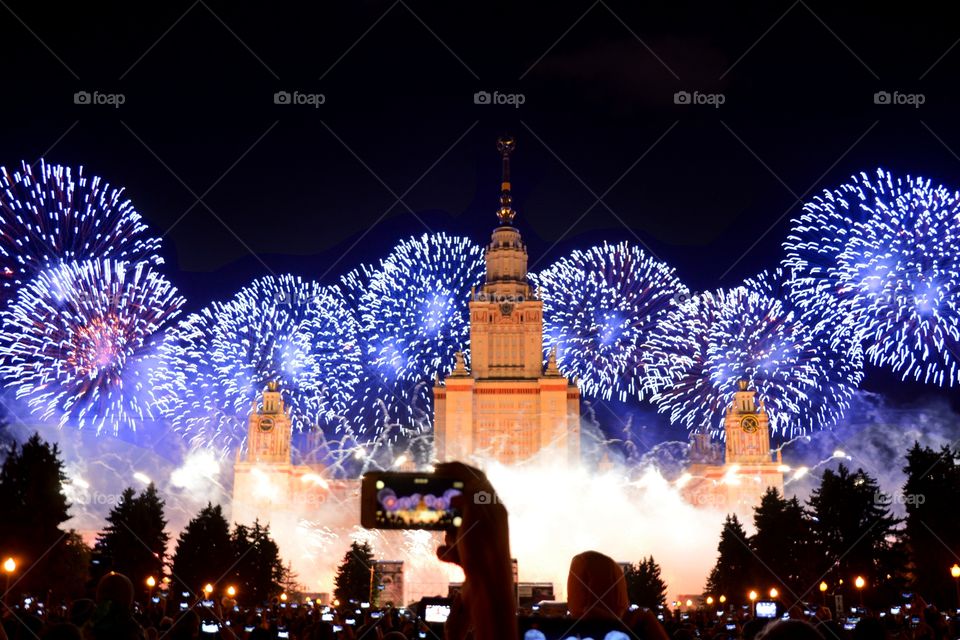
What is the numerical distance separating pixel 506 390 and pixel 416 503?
11779cm

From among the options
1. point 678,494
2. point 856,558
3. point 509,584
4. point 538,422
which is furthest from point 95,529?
point 509,584

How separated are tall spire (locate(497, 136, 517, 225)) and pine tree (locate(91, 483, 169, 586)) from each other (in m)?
69.3

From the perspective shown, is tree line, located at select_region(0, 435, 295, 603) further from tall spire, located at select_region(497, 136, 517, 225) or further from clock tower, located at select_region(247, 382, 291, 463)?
tall spire, located at select_region(497, 136, 517, 225)

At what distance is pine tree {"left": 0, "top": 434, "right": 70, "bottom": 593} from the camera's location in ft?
179

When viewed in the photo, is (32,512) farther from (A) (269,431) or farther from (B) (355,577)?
(A) (269,431)

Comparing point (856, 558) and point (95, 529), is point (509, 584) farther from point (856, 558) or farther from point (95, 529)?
point (95, 529)

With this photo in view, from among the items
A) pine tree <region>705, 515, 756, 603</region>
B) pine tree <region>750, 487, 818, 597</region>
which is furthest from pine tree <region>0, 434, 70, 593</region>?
pine tree <region>705, 515, 756, 603</region>

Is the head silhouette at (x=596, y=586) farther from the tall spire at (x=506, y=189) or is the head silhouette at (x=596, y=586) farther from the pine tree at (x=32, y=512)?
the tall spire at (x=506, y=189)

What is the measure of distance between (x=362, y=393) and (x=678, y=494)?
36540mm

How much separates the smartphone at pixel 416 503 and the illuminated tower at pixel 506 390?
110 m

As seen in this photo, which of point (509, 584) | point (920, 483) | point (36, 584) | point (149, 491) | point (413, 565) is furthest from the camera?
point (413, 565)

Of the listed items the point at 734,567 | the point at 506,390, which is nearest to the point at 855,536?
the point at 734,567

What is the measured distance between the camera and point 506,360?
414 ft

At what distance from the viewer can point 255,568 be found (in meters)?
82.0
